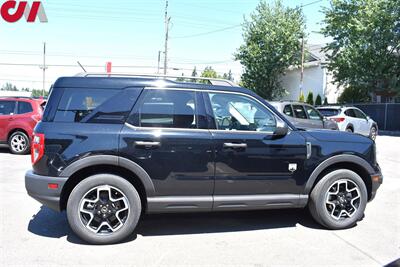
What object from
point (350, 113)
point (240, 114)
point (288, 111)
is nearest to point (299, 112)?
point (288, 111)

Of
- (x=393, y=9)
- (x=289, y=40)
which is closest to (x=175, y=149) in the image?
(x=393, y=9)

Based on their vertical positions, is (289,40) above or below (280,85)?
above

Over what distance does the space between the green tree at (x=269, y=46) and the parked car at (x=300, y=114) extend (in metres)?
21.8

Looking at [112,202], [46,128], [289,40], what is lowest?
[112,202]

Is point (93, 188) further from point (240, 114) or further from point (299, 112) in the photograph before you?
point (299, 112)

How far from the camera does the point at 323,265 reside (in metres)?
3.97

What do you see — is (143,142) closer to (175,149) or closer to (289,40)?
(175,149)

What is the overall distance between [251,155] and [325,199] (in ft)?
3.98

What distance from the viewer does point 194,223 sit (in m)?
5.25

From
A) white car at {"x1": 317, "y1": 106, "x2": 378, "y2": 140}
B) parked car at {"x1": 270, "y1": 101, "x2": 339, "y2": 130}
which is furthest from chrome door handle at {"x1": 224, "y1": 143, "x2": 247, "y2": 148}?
white car at {"x1": 317, "y1": 106, "x2": 378, "y2": 140}

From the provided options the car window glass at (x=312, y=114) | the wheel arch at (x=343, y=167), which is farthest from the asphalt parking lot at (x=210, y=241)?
the car window glass at (x=312, y=114)

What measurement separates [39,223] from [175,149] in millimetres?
2186

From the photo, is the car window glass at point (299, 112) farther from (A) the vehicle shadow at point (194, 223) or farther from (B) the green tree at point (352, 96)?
(B) the green tree at point (352, 96)

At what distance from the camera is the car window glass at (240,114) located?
4758 mm
